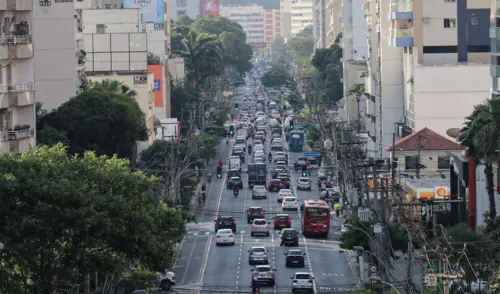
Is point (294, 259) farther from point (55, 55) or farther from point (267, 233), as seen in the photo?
point (55, 55)

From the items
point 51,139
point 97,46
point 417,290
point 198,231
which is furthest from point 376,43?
point 417,290

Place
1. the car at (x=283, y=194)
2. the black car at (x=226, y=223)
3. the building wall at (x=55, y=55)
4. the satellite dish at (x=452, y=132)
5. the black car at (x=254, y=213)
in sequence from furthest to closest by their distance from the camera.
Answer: the car at (x=283, y=194) → the satellite dish at (x=452, y=132) → the black car at (x=254, y=213) → the black car at (x=226, y=223) → the building wall at (x=55, y=55)

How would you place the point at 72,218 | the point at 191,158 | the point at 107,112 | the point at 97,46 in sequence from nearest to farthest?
1. the point at 72,218
2. the point at 107,112
3. the point at 191,158
4. the point at 97,46

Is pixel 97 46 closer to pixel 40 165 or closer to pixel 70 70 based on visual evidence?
pixel 70 70

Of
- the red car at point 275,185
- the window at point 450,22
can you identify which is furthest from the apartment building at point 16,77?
the red car at point 275,185

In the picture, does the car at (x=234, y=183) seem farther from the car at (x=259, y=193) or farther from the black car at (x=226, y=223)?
the black car at (x=226, y=223)

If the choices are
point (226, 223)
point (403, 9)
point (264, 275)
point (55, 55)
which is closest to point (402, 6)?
point (403, 9)

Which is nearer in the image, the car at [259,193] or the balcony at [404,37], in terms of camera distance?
the car at [259,193]
